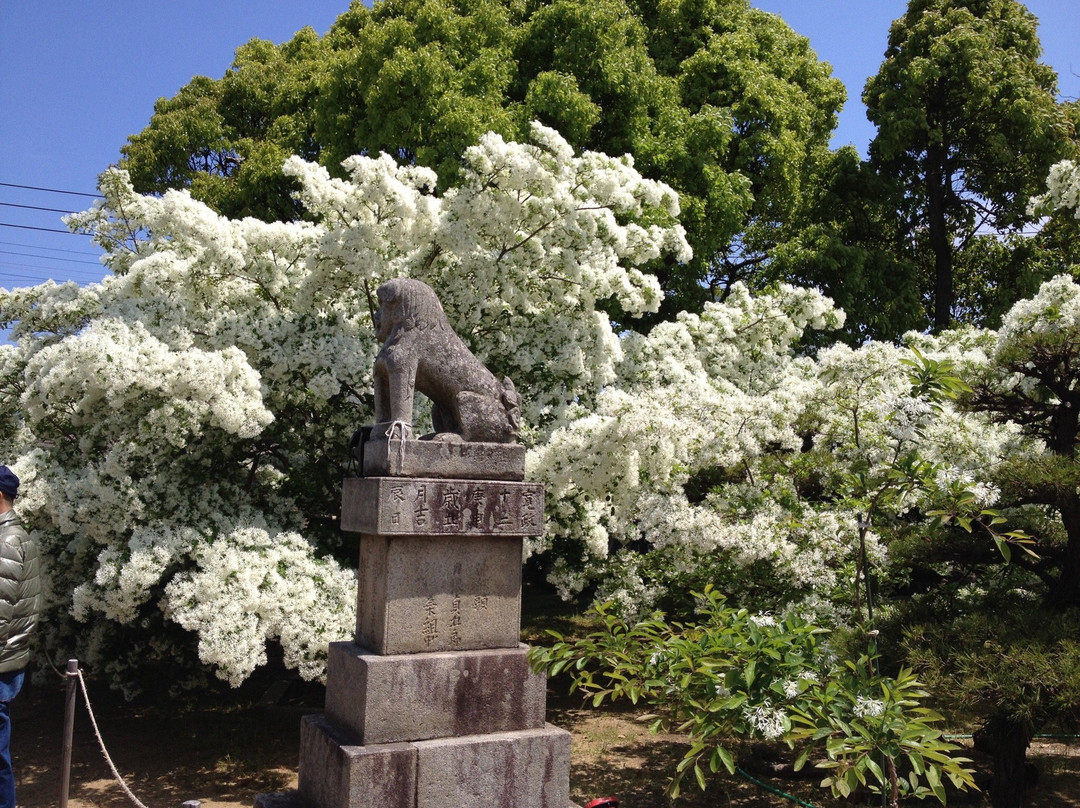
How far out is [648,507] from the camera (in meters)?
7.15

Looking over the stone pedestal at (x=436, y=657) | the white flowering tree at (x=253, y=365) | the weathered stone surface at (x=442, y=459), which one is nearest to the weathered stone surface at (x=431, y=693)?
the stone pedestal at (x=436, y=657)

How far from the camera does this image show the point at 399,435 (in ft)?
14.4

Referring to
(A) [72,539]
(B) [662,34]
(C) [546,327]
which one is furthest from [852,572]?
(B) [662,34]

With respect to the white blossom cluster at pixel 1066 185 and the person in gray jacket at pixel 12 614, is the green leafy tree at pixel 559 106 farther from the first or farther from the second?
the person in gray jacket at pixel 12 614

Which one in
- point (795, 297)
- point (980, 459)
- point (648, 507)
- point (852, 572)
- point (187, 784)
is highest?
point (795, 297)

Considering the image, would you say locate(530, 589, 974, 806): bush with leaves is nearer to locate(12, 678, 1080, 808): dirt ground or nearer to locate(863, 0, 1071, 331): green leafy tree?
locate(12, 678, 1080, 808): dirt ground

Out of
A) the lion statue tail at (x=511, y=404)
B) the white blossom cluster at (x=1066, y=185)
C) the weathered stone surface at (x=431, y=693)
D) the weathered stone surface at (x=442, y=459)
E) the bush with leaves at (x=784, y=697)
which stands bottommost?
the weathered stone surface at (x=431, y=693)

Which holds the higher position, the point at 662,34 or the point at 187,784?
the point at 662,34

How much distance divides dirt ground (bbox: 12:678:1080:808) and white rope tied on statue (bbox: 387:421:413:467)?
123 inches

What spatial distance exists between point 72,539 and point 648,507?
5166 millimetres

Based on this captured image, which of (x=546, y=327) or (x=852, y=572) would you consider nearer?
(x=852, y=572)

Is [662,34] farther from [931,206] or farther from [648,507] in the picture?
[648,507]

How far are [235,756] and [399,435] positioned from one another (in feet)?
14.2

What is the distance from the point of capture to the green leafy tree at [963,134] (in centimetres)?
1389
